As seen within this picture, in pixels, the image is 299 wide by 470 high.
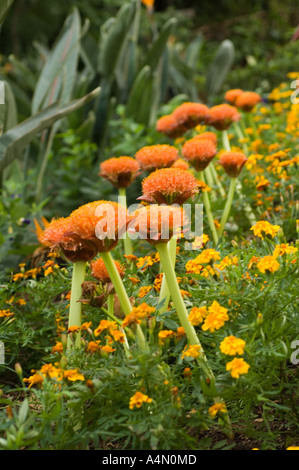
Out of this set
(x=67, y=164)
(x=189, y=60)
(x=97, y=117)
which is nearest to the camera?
(x=67, y=164)

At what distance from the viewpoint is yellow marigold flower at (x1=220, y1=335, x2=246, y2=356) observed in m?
0.92

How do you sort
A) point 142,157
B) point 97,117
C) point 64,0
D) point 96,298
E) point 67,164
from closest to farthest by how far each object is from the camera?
point 96,298, point 142,157, point 67,164, point 97,117, point 64,0

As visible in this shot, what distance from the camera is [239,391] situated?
97 centimetres

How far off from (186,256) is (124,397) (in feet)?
1.83

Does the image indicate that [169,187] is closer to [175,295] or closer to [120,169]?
[175,295]

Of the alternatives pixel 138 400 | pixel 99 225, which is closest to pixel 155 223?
pixel 99 225

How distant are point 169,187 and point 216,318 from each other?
0.29 m

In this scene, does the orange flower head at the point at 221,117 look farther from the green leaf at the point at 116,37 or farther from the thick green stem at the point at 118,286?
the green leaf at the point at 116,37

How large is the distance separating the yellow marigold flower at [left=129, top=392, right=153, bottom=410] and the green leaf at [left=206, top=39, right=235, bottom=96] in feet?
11.7

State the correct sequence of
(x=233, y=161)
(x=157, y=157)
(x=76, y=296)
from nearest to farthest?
(x=76, y=296) < (x=157, y=157) < (x=233, y=161)

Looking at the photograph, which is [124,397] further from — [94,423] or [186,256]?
[186,256]

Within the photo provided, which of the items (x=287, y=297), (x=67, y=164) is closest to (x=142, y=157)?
(x=287, y=297)

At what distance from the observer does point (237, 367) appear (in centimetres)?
92

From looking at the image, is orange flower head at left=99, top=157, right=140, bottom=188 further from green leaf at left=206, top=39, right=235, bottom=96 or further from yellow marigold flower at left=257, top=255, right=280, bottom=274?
green leaf at left=206, top=39, right=235, bottom=96
